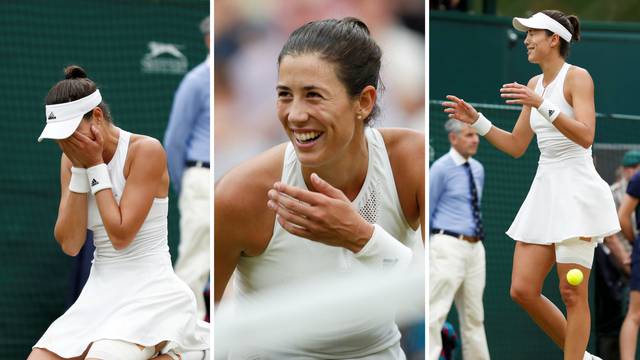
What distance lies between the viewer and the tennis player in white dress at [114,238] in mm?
3531

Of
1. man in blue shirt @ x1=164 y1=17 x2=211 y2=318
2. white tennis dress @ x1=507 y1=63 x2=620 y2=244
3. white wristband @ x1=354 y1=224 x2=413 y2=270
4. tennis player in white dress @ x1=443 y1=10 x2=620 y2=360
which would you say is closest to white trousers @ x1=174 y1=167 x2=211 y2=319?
man in blue shirt @ x1=164 y1=17 x2=211 y2=318

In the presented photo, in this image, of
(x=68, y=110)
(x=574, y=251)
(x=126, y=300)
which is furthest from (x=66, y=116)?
(x=574, y=251)

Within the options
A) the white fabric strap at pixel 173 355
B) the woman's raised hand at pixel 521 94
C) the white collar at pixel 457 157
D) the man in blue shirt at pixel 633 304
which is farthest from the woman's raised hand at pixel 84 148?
the man in blue shirt at pixel 633 304

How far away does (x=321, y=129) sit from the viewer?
3.37 meters

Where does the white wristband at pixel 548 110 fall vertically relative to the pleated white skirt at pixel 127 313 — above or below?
above

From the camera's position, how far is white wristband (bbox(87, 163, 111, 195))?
351 cm

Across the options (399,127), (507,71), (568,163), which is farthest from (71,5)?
(568,163)

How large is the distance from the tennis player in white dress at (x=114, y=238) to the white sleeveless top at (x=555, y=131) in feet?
3.98

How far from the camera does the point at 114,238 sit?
11.7ft

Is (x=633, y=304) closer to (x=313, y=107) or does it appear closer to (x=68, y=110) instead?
(x=313, y=107)

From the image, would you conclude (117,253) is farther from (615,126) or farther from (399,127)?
(615,126)

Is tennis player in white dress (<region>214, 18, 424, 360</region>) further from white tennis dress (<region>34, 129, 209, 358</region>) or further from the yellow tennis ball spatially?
the yellow tennis ball

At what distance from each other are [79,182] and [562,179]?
1.49 meters

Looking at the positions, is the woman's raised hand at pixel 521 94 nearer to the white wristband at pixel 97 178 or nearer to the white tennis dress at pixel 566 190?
the white tennis dress at pixel 566 190
